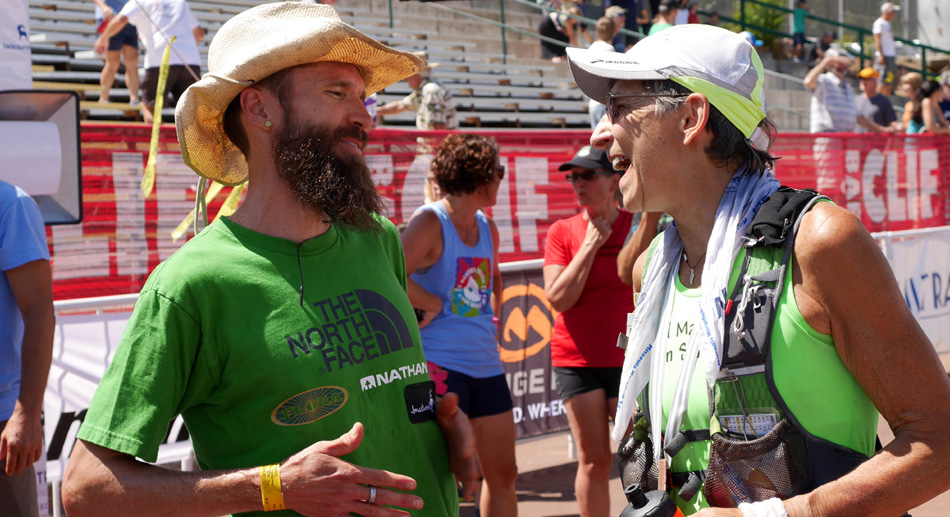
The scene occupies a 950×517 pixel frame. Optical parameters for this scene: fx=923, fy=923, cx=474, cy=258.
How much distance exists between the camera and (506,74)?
18.7 metres

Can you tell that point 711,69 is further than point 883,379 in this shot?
Yes

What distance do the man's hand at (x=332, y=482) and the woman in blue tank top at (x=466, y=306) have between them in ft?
8.70

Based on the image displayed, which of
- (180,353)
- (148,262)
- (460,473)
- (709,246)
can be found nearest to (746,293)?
(709,246)

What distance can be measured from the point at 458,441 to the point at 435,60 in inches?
637

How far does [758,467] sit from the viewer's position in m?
1.86

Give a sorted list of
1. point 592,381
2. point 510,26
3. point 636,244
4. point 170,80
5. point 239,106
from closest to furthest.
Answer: point 239,106
point 636,244
point 592,381
point 170,80
point 510,26

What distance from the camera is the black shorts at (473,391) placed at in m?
4.55

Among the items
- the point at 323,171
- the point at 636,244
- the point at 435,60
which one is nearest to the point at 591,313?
the point at 636,244

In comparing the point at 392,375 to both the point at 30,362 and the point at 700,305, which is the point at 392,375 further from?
the point at 30,362

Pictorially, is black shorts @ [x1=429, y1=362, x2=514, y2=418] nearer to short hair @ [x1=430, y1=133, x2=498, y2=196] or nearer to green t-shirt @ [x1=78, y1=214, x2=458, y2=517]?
short hair @ [x1=430, y1=133, x2=498, y2=196]

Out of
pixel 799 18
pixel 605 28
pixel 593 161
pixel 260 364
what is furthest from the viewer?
pixel 799 18

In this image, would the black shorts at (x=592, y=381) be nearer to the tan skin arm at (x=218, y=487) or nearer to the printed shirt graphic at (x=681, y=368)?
the printed shirt graphic at (x=681, y=368)

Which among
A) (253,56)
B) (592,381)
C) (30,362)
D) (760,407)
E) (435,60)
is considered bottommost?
(592,381)

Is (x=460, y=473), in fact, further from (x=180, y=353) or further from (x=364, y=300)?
(x=180, y=353)
